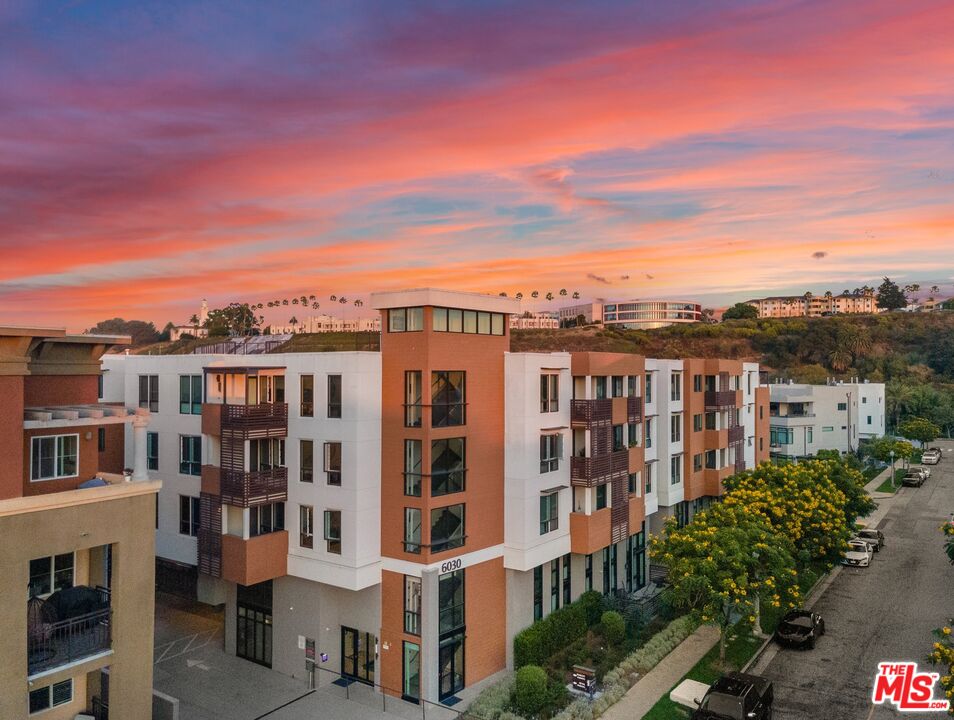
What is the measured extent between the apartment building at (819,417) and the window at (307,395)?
193 feet

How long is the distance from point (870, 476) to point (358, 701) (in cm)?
6393

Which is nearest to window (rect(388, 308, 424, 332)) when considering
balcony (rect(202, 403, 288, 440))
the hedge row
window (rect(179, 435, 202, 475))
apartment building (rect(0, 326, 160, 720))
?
balcony (rect(202, 403, 288, 440))

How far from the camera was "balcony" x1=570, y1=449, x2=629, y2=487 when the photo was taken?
31.0 m

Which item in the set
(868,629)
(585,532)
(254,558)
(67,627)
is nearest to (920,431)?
(868,629)

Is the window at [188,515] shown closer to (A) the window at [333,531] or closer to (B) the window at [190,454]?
(B) the window at [190,454]

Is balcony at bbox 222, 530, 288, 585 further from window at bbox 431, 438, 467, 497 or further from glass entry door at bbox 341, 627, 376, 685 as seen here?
window at bbox 431, 438, 467, 497

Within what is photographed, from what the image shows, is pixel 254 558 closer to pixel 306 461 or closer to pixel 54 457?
pixel 306 461

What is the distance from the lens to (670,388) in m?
40.7

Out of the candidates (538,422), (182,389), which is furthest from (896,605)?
(182,389)

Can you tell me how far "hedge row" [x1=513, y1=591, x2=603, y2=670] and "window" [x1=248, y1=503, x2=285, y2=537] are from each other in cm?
1070

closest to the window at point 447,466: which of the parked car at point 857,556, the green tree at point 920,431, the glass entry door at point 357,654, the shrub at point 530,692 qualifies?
the glass entry door at point 357,654

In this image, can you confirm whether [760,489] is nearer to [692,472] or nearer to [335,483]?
[692,472]

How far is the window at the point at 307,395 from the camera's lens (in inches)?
1081

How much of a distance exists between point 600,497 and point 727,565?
22.3ft
